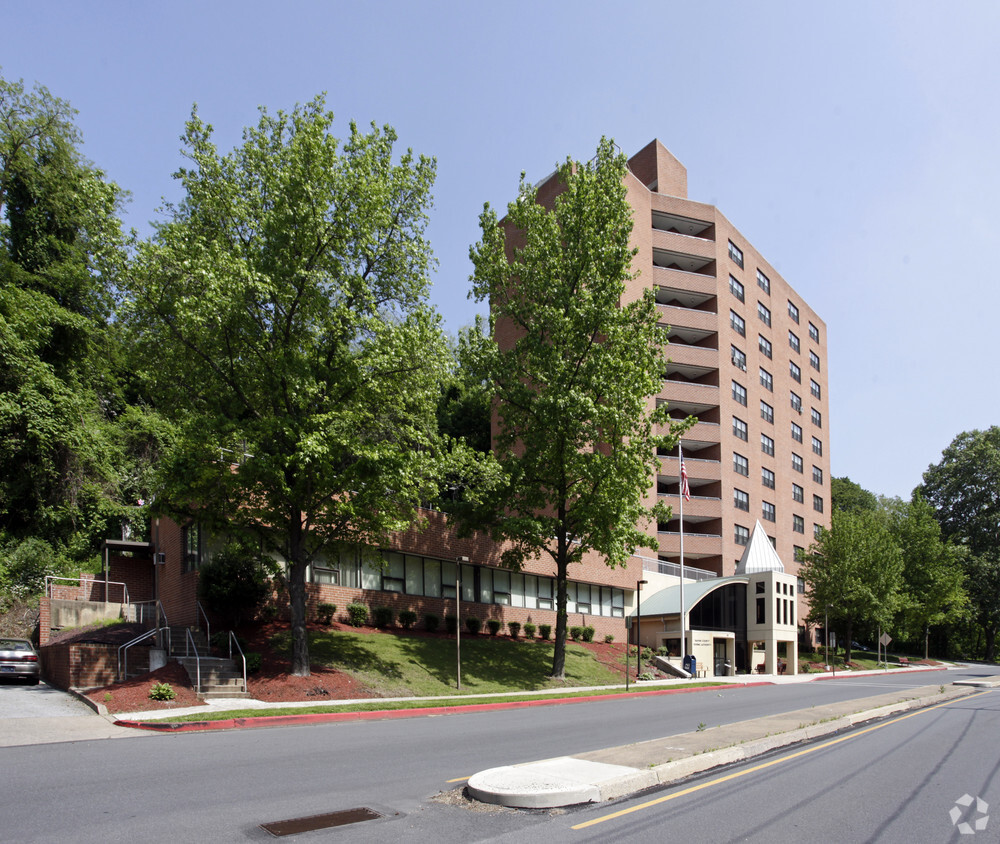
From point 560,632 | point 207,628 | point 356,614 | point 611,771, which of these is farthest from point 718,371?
point 611,771

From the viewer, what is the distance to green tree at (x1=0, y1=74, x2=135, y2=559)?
106ft

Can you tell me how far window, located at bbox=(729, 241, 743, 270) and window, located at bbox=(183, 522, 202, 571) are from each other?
163 feet

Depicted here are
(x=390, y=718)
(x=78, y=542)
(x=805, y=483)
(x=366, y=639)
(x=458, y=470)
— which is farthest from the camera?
(x=805, y=483)

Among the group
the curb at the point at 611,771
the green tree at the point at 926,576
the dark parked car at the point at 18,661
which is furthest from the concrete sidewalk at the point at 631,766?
the green tree at the point at 926,576

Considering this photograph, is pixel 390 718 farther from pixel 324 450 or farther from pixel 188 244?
pixel 188 244

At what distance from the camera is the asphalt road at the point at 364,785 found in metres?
6.79

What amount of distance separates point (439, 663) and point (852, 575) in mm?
44207

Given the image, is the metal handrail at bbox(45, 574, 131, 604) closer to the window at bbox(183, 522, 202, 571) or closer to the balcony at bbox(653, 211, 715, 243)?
the window at bbox(183, 522, 202, 571)

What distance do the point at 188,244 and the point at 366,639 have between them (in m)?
14.3

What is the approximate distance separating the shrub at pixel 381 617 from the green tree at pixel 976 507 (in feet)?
243

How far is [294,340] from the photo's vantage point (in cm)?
2128

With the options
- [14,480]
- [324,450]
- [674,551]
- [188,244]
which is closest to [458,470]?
[324,450]

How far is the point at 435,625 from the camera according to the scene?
30.4 meters

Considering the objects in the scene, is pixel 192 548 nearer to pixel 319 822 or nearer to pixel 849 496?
pixel 319 822
